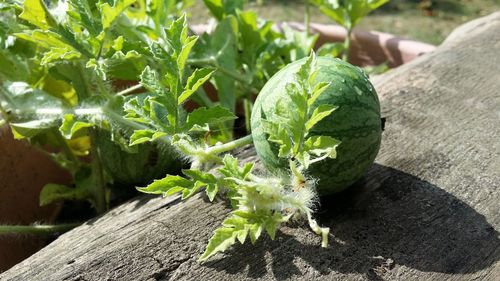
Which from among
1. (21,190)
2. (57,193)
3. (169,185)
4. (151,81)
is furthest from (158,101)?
(21,190)

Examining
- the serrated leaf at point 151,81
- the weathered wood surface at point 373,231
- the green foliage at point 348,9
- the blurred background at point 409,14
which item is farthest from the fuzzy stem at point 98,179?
the blurred background at point 409,14

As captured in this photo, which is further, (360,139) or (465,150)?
(465,150)

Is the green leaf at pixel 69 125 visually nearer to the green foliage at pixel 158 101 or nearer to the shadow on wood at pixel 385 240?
the green foliage at pixel 158 101

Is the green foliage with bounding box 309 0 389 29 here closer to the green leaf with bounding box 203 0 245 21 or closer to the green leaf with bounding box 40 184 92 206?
the green leaf with bounding box 203 0 245 21

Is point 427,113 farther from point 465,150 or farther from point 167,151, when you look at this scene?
point 167,151

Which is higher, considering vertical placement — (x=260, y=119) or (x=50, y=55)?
(x=50, y=55)

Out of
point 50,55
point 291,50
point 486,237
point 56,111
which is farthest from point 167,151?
point 486,237

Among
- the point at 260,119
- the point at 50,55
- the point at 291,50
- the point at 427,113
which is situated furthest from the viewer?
the point at 291,50

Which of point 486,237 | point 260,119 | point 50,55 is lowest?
point 486,237
